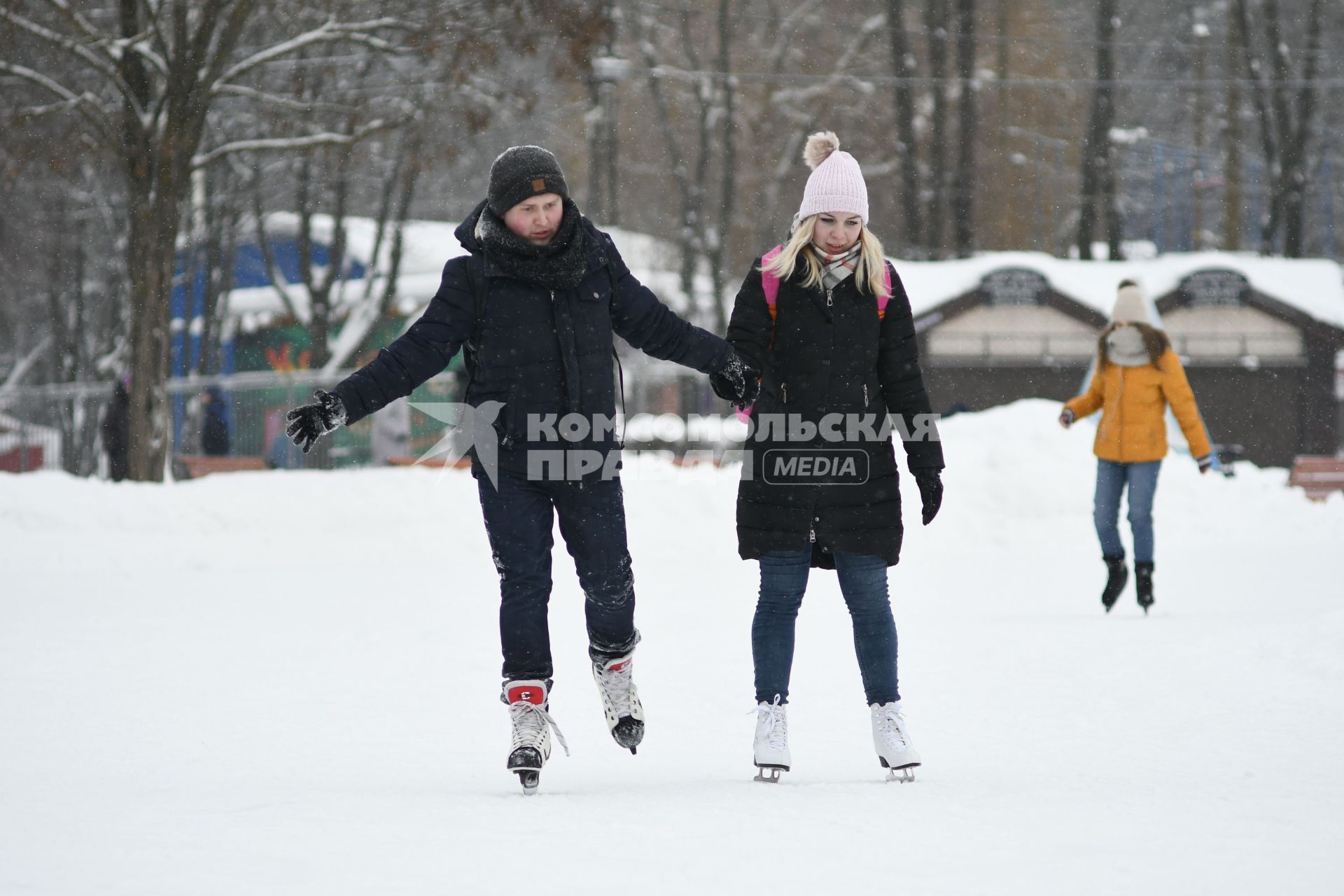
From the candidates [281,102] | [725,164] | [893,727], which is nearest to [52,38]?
[281,102]

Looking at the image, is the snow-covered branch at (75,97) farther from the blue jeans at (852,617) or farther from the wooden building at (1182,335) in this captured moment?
the wooden building at (1182,335)

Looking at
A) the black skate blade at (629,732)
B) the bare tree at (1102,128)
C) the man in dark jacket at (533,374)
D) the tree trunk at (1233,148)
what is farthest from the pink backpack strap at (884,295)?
the tree trunk at (1233,148)

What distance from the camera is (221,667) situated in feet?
21.6

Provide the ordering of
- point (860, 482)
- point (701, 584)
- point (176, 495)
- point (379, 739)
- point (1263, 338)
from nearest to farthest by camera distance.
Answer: point (860, 482)
point (379, 739)
point (701, 584)
point (176, 495)
point (1263, 338)

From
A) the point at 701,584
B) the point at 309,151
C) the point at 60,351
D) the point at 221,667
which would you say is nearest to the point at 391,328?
the point at 60,351

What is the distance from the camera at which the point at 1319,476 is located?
55.0 feet

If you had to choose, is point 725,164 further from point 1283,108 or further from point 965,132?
point 1283,108

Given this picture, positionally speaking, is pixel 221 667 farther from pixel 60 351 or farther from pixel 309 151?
pixel 60 351

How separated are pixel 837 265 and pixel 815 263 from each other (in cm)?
6

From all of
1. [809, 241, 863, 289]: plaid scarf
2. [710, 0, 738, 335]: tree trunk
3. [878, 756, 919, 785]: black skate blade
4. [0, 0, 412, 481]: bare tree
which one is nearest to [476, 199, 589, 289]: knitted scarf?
[809, 241, 863, 289]: plaid scarf

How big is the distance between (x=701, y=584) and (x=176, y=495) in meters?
4.44

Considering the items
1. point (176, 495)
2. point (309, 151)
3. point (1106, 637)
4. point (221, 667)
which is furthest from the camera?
point (309, 151)

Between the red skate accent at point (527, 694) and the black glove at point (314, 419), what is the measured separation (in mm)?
831

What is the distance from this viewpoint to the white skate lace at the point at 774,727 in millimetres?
4195
